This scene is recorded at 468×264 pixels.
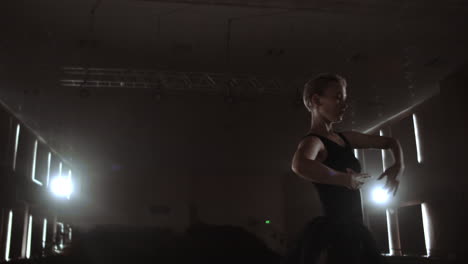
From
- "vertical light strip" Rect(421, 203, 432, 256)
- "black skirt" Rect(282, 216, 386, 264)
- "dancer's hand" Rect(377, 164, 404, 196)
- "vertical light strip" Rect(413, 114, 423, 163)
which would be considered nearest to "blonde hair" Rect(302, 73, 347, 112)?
"dancer's hand" Rect(377, 164, 404, 196)

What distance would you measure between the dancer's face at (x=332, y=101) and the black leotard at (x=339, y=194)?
127mm

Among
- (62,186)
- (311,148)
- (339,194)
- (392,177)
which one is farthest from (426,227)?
(311,148)

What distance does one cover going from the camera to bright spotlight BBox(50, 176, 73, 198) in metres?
4.70

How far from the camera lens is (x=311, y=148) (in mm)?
1134

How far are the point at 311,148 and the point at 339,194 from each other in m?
0.17

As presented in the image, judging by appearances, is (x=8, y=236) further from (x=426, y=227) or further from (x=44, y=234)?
(x=426, y=227)

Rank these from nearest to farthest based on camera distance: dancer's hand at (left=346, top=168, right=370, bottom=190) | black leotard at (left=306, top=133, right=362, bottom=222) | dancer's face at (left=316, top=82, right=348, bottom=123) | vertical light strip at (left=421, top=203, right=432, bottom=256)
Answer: dancer's hand at (left=346, top=168, right=370, bottom=190) < black leotard at (left=306, top=133, right=362, bottom=222) < dancer's face at (left=316, top=82, right=348, bottom=123) < vertical light strip at (left=421, top=203, right=432, bottom=256)

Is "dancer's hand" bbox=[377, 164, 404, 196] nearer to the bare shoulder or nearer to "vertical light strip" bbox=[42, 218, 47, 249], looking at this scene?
the bare shoulder

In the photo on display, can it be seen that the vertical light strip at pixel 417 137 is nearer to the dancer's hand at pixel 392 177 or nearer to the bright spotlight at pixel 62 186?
the bright spotlight at pixel 62 186

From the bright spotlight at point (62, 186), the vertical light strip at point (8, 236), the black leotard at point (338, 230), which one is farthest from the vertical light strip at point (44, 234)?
the black leotard at point (338, 230)

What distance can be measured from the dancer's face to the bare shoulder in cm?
16

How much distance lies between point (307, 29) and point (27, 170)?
4.25 meters

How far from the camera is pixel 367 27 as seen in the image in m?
5.03

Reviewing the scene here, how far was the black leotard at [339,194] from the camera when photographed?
1.15 m
